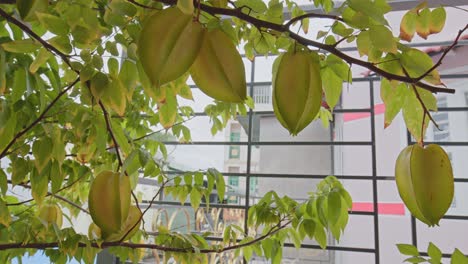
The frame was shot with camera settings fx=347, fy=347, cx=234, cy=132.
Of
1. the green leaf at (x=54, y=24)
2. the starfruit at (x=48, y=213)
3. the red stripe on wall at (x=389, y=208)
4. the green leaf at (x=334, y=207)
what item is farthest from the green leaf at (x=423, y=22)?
the red stripe on wall at (x=389, y=208)

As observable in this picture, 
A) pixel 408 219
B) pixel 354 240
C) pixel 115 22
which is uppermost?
pixel 115 22

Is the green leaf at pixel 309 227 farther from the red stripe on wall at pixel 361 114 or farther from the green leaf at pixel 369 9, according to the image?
the red stripe on wall at pixel 361 114

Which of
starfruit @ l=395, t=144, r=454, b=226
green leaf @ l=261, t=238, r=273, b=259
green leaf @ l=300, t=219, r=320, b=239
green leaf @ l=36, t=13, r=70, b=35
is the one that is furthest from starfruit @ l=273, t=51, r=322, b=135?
green leaf @ l=261, t=238, r=273, b=259

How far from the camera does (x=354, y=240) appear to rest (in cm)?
185

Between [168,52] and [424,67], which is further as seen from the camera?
[424,67]

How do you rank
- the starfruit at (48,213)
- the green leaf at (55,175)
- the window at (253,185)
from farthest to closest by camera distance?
the window at (253,185)
the starfruit at (48,213)
the green leaf at (55,175)

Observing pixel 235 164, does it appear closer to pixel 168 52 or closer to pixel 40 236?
pixel 40 236

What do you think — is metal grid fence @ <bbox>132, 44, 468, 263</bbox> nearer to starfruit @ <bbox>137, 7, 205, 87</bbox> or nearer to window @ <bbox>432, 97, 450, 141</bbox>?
window @ <bbox>432, 97, 450, 141</bbox>

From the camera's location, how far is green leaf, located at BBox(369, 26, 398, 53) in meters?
0.33

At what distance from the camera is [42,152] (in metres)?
0.54

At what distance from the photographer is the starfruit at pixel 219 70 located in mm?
265

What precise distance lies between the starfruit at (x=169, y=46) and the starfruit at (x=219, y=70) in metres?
0.02

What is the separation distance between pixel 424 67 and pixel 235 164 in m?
1.67

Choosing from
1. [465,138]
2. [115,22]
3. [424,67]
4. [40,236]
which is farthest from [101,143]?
[465,138]
